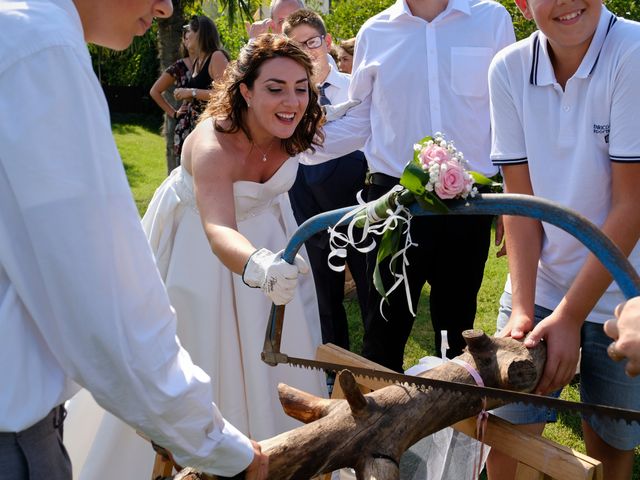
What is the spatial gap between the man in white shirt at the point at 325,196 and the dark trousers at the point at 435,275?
0.94 m

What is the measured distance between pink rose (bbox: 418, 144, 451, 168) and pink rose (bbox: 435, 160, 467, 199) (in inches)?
3.6

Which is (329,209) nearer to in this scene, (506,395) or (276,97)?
(276,97)

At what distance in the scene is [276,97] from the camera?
10.7ft

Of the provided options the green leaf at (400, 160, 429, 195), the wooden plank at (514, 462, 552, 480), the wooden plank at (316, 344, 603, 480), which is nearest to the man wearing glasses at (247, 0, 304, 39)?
the green leaf at (400, 160, 429, 195)

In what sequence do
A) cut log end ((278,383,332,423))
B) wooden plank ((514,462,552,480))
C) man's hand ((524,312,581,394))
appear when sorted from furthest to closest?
man's hand ((524,312,581,394)), cut log end ((278,383,332,423)), wooden plank ((514,462,552,480))

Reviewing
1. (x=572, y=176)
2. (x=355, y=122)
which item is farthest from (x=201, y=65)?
(x=572, y=176)

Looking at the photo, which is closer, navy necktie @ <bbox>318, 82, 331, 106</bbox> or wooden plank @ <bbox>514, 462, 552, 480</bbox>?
wooden plank @ <bbox>514, 462, 552, 480</bbox>

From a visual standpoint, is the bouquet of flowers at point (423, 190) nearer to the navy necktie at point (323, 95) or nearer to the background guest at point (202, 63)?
the navy necktie at point (323, 95)

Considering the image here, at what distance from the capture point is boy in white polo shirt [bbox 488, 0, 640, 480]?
7.83 ft

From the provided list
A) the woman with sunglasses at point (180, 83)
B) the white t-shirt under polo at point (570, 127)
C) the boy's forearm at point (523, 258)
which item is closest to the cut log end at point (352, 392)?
the boy's forearm at point (523, 258)

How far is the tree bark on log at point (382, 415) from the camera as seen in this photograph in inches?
80.7

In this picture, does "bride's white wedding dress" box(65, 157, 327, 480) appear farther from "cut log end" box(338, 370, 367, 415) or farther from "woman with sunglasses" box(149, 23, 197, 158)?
"woman with sunglasses" box(149, 23, 197, 158)

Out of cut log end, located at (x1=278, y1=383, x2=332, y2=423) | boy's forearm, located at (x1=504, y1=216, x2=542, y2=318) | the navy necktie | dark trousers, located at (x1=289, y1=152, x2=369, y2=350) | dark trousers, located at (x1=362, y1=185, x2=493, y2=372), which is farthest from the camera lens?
the navy necktie

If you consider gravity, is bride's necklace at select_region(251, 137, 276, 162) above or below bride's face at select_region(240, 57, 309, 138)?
below
